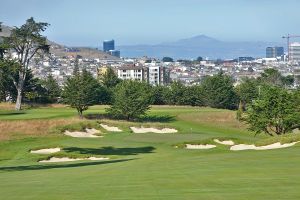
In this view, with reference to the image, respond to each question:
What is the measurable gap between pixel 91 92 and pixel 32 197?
50.8 m

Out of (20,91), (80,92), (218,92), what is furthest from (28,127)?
(218,92)

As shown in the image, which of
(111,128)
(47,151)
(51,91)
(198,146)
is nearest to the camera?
(47,151)

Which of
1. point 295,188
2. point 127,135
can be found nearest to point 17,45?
point 127,135

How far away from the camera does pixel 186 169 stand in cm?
1845

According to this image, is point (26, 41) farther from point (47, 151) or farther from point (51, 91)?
point (47, 151)

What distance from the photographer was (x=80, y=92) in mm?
62469

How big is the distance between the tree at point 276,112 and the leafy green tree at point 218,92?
179 ft

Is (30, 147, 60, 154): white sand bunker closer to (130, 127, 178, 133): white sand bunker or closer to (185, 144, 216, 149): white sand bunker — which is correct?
(185, 144, 216, 149): white sand bunker

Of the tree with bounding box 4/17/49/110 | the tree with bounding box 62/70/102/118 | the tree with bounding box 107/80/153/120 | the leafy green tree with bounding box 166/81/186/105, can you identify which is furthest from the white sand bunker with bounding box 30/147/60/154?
the leafy green tree with bounding box 166/81/186/105

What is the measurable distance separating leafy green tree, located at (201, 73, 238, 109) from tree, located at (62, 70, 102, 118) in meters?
39.1

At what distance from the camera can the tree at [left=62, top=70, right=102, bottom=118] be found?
204 ft

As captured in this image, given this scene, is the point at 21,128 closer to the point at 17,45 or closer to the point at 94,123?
the point at 94,123

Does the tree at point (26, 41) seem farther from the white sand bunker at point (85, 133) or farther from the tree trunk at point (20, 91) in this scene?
the white sand bunker at point (85, 133)

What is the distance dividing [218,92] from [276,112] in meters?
57.7
